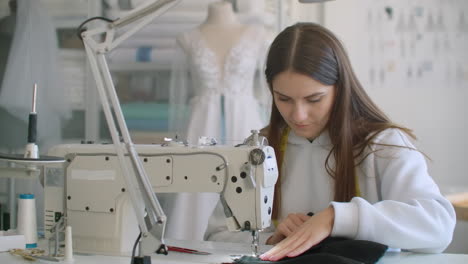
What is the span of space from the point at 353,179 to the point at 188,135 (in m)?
1.46

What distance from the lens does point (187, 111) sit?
3.31m

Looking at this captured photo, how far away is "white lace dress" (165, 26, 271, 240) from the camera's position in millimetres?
3100

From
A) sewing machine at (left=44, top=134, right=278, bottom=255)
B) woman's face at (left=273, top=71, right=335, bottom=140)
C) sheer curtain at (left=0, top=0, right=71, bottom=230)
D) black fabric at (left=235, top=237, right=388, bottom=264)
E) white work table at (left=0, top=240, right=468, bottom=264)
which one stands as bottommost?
white work table at (left=0, top=240, right=468, bottom=264)

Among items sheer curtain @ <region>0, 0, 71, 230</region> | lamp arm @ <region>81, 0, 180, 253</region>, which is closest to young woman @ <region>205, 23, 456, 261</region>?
lamp arm @ <region>81, 0, 180, 253</region>

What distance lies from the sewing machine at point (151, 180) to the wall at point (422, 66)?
219cm

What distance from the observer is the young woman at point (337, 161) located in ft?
4.93

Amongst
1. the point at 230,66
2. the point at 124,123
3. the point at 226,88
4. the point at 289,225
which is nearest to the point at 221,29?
the point at 230,66

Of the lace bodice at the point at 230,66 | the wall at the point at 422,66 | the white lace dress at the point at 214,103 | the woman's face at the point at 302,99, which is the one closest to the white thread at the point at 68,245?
the woman's face at the point at 302,99

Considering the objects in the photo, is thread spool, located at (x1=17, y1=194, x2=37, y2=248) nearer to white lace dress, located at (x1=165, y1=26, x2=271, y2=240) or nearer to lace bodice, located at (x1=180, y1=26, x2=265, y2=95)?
white lace dress, located at (x1=165, y1=26, x2=271, y2=240)

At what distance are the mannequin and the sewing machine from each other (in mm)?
1490

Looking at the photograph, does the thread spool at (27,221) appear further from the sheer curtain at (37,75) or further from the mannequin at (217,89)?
the sheer curtain at (37,75)

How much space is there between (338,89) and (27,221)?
3.18 ft

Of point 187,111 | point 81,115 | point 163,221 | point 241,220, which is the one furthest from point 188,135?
point 163,221

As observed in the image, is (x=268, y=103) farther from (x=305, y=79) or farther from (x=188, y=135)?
(x=305, y=79)
